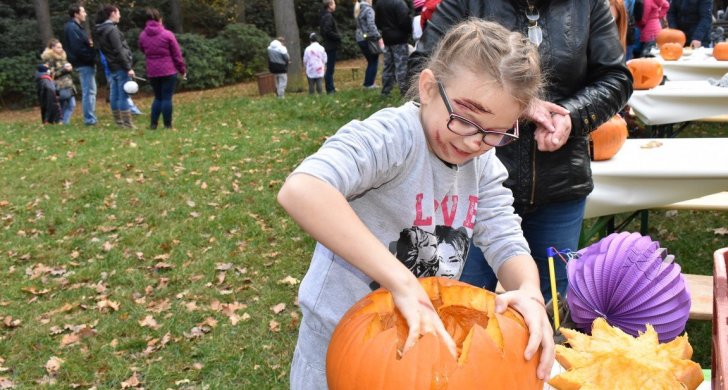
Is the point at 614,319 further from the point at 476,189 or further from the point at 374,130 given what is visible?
the point at 374,130

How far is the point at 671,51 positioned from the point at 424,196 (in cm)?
650

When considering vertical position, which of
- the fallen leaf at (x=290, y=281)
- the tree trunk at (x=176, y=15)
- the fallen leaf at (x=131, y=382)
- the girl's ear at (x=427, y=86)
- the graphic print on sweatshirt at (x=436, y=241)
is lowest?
the fallen leaf at (x=131, y=382)

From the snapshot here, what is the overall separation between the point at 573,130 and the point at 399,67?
9.29 meters

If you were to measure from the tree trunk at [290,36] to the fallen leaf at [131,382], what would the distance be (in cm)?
1336

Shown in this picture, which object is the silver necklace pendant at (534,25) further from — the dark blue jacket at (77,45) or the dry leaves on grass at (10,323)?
the dark blue jacket at (77,45)

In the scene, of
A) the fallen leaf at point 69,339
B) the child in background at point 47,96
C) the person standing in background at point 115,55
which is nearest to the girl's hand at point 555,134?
the fallen leaf at point 69,339

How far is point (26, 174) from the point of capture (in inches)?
311

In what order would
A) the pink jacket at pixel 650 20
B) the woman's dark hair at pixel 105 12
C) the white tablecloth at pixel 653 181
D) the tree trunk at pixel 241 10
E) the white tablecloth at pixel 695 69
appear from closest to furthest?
the white tablecloth at pixel 653 181 → the white tablecloth at pixel 695 69 → the pink jacket at pixel 650 20 → the woman's dark hair at pixel 105 12 → the tree trunk at pixel 241 10

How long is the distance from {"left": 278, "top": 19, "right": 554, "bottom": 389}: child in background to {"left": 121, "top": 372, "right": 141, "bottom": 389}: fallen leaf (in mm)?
2183

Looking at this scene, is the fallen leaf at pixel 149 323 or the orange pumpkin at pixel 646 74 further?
the orange pumpkin at pixel 646 74

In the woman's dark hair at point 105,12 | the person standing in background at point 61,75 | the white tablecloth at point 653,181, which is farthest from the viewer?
the person standing in background at point 61,75

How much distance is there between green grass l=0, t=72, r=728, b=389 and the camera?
151 inches

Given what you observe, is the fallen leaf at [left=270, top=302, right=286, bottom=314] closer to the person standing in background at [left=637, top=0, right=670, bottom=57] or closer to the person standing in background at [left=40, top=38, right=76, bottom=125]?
the person standing in background at [left=637, top=0, right=670, bottom=57]

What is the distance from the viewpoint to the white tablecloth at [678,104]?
199 inches
